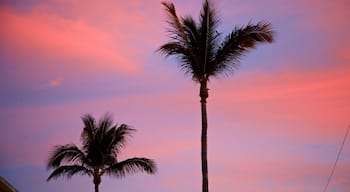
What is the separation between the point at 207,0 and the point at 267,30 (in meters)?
2.36

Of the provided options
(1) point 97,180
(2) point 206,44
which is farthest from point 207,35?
(1) point 97,180

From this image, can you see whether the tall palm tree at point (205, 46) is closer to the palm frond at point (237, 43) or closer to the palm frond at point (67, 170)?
the palm frond at point (237, 43)

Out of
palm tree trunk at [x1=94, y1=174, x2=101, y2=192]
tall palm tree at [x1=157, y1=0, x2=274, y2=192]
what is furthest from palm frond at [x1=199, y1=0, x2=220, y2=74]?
palm tree trunk at [x1=94, y1=174, x2=101, y2=192]

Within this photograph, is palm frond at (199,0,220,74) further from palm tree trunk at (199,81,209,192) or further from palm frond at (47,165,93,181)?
palm frond at (47,165,93,181)

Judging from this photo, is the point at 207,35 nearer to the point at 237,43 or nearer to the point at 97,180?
the point at 237,43

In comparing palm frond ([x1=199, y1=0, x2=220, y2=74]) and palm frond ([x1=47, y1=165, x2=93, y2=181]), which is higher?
palm frond ([x1=199, y1=0, x2=220, y2=74])

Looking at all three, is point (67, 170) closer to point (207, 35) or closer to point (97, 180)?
point (97, 180)

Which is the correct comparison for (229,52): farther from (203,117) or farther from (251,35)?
(203,117)

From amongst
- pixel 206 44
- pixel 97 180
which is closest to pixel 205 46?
pixel 206 44

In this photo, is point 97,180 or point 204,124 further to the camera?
point 97,180

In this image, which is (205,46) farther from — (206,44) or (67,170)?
(67,170)

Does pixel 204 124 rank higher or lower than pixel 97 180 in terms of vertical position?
higher

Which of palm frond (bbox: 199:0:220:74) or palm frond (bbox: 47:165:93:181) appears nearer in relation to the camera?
palm frond (bbox: 199:0:220:74)

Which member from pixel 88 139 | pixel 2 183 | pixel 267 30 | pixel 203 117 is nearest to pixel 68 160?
pixel 88 139
